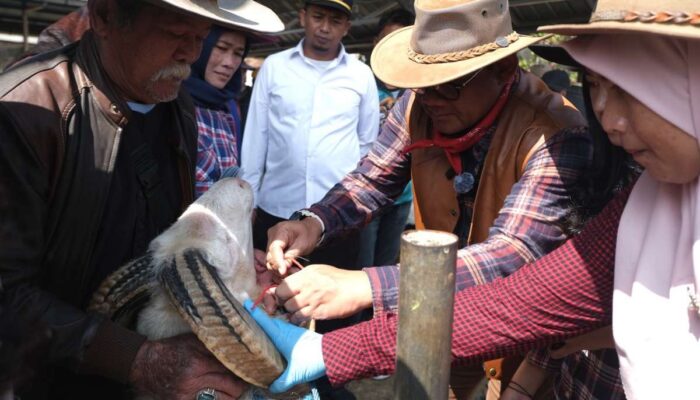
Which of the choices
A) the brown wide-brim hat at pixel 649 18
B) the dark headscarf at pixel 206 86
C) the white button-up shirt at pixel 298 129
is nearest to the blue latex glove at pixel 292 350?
the brown wide-brim hat at pixel 649 18

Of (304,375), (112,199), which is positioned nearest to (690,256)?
(304,375)

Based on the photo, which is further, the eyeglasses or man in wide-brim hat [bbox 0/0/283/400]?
the eyeglasses

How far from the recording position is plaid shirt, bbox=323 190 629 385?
5.87 ft

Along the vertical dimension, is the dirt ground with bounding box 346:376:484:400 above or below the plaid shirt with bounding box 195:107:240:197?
below

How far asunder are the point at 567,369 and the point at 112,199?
1.67 m

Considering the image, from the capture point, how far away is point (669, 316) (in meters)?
1.48

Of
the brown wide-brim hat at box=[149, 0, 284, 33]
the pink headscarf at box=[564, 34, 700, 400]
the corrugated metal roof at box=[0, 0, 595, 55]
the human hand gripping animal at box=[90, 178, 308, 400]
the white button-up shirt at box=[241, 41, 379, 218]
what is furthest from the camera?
the corrugated metal roof at box=[0, 0, 595, 55]

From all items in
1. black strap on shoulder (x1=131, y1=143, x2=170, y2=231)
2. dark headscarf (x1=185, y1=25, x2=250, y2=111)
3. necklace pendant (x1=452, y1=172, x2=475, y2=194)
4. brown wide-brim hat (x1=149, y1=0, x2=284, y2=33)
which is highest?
brown wide-brim hat (x1=149, y1=0, x2=284, y2=33)

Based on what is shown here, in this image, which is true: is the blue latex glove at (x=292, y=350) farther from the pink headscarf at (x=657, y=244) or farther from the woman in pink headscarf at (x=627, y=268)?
the pink headscarf at (x=657, y=244)

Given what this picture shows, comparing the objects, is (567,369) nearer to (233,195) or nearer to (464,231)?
(464,231)

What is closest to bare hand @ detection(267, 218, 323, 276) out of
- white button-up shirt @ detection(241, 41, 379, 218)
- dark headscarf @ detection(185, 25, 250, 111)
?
dark headscarf @ detection(185, 25, 250, 111)

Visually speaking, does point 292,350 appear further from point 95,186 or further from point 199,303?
point 95,186

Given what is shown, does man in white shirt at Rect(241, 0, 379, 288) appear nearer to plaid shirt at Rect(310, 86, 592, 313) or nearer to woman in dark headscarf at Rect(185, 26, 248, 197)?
woman in dark headscarf at Rect(185, 26, 248, 197)

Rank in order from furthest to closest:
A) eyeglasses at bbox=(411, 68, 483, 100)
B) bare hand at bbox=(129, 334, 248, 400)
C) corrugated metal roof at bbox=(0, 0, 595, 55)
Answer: corrugated metal roof at bbox=(0, 0, 595, 55) < eyeglasses at bbox=(411, 68, 483, 100) < bare hand at bbox=(129, 334, 248, 400)
